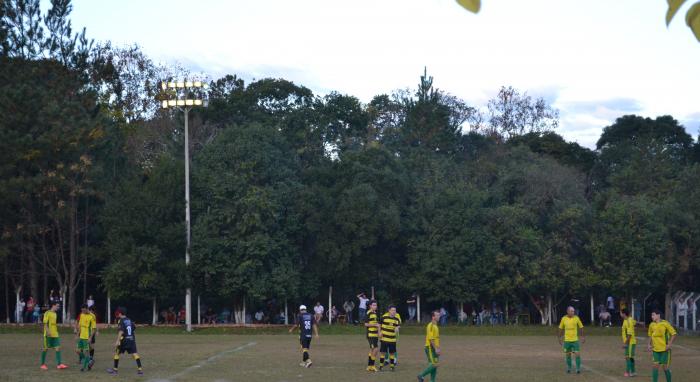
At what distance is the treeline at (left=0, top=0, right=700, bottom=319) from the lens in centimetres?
5516

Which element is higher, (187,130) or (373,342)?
(187,130)

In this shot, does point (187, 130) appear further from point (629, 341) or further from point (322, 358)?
point (629, 341)

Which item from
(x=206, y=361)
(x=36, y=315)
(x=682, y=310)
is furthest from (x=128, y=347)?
(x=682, y=310)

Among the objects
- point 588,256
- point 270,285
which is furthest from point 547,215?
point 270,285

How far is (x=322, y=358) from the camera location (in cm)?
3206

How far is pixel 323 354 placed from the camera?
112 ft

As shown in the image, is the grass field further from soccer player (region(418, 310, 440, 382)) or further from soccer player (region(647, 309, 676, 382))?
soccer player (region(647, 309, 676, 382))

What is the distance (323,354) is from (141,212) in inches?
1008

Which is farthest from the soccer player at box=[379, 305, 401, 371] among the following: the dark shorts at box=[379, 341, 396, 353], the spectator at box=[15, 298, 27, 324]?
the spectator at box=[15, 298, 27, 324]

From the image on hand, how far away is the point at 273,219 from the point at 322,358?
2554cm

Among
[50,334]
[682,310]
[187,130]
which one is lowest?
[682,310]

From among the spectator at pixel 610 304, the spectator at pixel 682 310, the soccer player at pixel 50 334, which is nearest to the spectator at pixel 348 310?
the spectator at pixel 610 304

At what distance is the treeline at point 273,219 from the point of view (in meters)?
55.2

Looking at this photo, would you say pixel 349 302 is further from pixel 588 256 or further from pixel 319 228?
pixel 588 256
